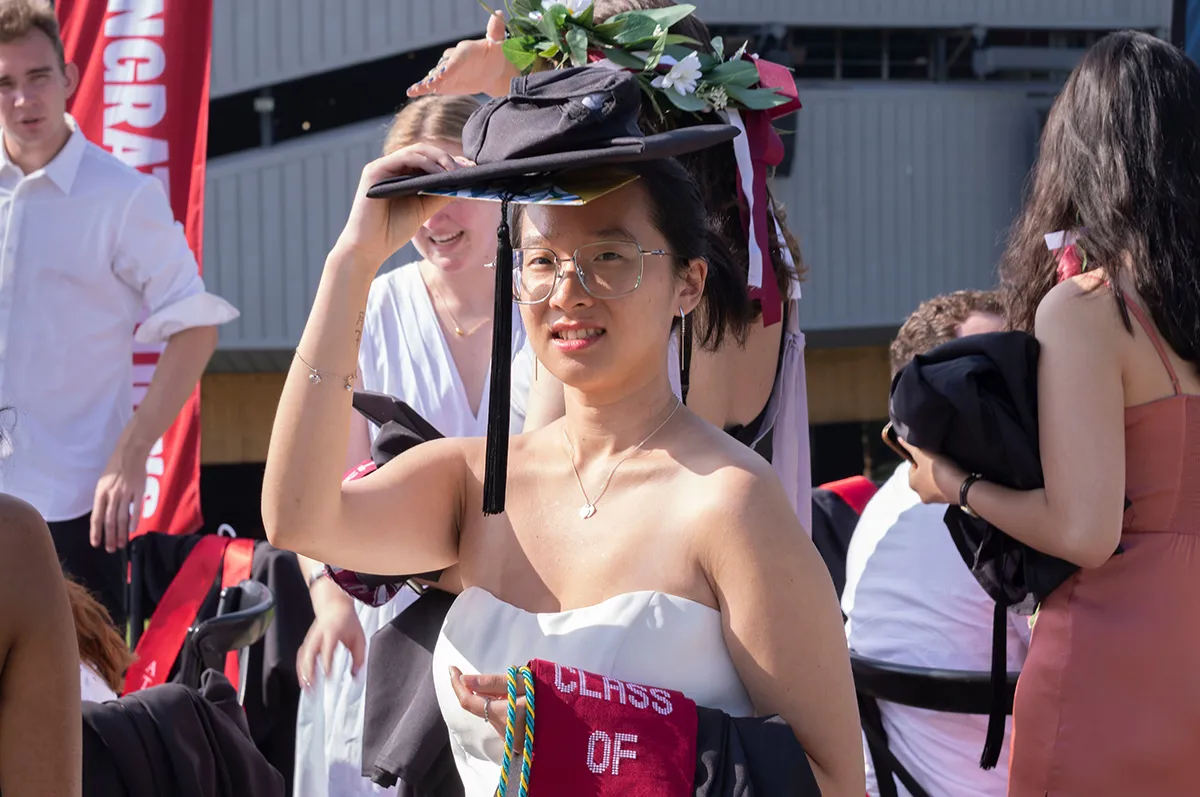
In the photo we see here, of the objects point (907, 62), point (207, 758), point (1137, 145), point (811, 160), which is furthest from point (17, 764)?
point (907, 62)

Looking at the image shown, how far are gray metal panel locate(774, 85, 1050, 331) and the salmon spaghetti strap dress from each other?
6.44 meters

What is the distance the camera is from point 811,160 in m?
8.58

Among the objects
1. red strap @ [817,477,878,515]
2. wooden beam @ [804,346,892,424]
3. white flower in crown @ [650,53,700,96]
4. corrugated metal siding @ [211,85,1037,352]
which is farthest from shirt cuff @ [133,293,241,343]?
wooden beam @ [804,346,892,424]

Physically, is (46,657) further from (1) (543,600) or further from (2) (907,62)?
(2) (907,62)

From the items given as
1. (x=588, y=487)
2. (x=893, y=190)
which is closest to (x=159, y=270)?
(x=588, y=487)

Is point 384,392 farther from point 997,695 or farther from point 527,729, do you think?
point 527,729

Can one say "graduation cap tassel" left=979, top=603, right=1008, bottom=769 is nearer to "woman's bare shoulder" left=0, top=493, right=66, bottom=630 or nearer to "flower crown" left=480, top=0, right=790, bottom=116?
"flower crown" left=480, top=0, right=790, bottom=116

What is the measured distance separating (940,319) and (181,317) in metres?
1.93

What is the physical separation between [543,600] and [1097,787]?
Result: 102 centimetres

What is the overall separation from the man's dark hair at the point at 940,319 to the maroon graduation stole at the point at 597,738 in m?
1.96

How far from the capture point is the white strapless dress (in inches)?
57.9

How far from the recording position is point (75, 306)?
362 centimetres

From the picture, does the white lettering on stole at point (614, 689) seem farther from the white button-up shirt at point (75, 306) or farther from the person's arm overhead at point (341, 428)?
the white button-up shirt at point (75, 306)

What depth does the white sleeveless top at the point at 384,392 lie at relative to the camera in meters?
2.70
